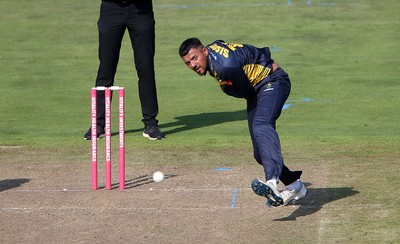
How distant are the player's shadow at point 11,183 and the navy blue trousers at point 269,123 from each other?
300 cm

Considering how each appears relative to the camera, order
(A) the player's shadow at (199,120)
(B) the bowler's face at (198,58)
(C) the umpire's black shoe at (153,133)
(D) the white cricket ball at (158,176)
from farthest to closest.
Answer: (A) the player's shadow at (199,120)
(C) the umpire's black shoe at (153,133)
(D) the white cricket ball at (158,176)
(B) the bowler's face at (198,58)

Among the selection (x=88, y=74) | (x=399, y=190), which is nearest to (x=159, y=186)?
(x=399, y=190)

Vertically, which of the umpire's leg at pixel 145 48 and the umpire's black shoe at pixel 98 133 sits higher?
the umpire's leg at pixel 145 48

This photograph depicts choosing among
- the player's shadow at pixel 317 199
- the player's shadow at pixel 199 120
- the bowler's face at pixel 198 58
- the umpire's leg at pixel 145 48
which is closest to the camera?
the bowler's face at pixel 198 58

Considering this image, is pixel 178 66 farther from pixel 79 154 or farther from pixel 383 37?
pixel 79 154

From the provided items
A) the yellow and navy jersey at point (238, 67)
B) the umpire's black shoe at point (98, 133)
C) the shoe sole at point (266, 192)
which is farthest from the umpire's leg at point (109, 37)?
the shoe sole at point (266, 192)

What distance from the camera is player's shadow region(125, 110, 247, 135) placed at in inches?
594

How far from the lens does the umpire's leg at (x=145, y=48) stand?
1410 centimetres

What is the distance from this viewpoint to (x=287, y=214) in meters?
10.3

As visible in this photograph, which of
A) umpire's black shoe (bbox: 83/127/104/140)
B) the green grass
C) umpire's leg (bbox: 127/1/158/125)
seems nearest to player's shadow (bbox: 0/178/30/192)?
the green grass

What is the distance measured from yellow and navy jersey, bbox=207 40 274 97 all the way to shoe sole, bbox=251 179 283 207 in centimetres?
105

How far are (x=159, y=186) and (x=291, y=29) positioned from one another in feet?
37.3

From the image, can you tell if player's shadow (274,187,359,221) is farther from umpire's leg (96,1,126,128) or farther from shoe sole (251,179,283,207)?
umpire's leg (96,1,126,128)

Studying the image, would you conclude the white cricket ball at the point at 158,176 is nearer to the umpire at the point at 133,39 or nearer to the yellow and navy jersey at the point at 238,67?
the yellow and navy jersey at the point at 238,67
